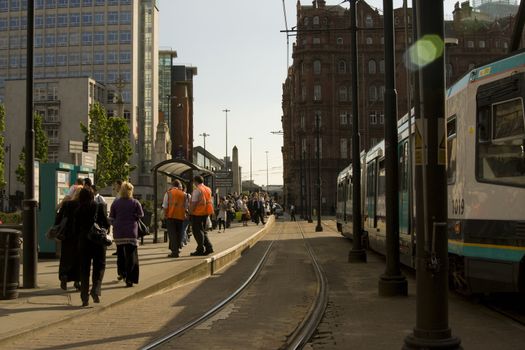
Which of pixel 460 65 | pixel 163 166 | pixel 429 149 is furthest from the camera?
pixel 460 65

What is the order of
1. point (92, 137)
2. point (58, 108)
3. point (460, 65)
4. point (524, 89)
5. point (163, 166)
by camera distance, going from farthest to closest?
1. point (460, 65)
2. point (58, 108)
3. point (92, 137)
4. point (163, 166)
5. point (524, 89)

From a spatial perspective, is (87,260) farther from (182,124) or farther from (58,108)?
(182,124)

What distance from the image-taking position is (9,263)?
9.11 metres

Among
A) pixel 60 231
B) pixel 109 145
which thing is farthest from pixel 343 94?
pixel 60 231

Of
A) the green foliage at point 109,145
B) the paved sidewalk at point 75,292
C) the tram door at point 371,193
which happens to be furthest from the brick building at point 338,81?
the paved sidewalk at point 75,292

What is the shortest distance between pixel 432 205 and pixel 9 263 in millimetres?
6234

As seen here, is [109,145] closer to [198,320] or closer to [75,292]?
[75,292]

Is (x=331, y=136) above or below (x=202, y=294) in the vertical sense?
above

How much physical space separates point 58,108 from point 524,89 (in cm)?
8303

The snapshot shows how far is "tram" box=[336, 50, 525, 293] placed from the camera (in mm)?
7715

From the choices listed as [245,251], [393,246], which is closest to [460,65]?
[245,251]

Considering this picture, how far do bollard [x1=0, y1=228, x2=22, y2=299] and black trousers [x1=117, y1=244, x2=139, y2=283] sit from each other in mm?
1795

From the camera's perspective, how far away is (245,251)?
21.6m

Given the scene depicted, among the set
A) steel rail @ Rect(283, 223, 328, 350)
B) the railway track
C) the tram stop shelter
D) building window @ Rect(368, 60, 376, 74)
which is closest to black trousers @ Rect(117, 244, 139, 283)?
the railway track
